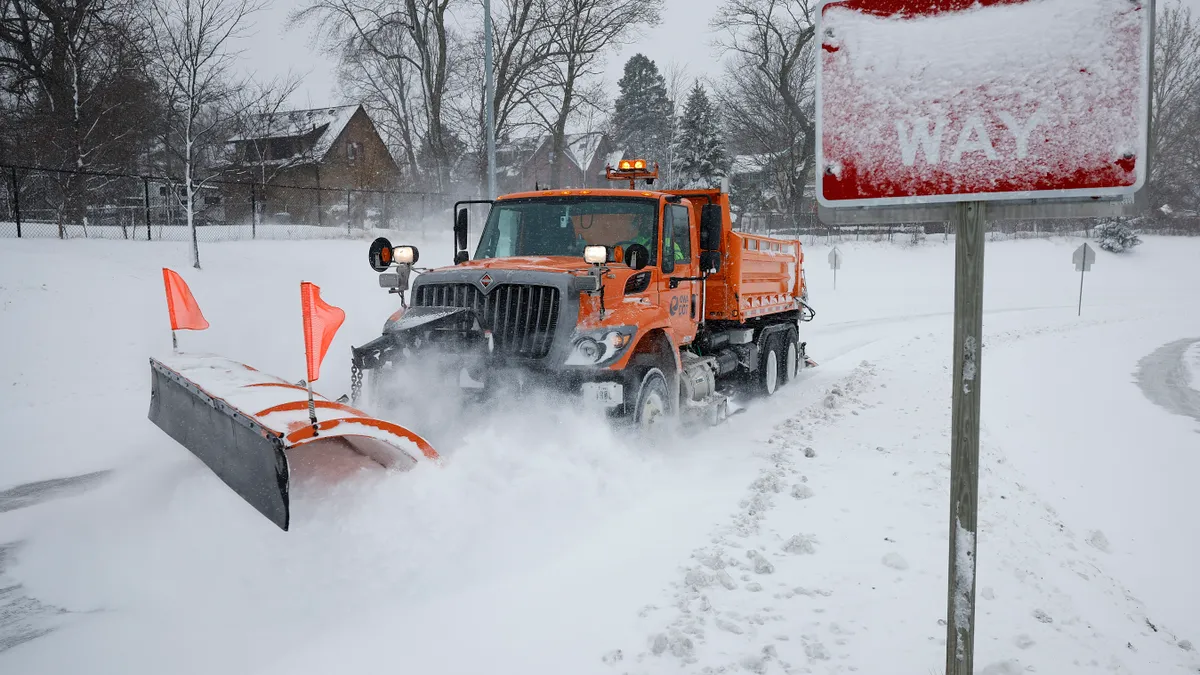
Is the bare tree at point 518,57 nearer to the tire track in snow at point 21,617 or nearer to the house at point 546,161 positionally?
the house at point 546,161

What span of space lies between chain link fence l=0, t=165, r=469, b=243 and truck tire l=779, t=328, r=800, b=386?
12868mm

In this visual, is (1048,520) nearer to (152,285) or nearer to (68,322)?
(68,322)

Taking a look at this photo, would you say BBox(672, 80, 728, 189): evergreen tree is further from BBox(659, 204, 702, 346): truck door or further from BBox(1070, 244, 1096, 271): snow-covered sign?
BBox(659, 204, 702, 346): truck door

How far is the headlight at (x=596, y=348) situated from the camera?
5.79 metres

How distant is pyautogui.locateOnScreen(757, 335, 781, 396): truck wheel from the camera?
32.6 feet

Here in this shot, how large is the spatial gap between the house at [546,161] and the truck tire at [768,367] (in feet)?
84.2

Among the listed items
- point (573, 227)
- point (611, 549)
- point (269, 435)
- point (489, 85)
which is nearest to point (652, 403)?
point (573, 227)

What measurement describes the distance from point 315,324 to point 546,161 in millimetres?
47696

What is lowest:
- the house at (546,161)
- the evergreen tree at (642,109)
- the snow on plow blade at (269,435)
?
the snow on plow blade at (269,435)

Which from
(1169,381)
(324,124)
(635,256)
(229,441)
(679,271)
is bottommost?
(1169,381)

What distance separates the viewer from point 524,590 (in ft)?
13.3

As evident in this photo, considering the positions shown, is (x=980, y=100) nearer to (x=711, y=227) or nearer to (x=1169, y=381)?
(x=711, y=227)

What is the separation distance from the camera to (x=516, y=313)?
5914 mm

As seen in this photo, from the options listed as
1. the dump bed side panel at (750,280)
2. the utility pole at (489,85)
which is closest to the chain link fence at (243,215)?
the utility pole at (489,85)
